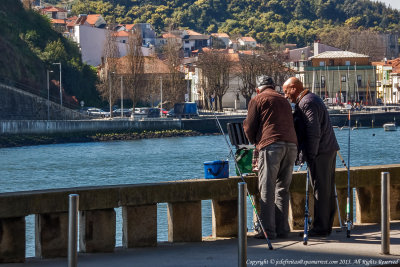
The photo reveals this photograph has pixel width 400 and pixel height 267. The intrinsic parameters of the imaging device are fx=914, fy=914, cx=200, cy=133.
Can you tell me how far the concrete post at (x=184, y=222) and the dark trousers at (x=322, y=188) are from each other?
1256 mm

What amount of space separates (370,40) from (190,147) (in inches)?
3916

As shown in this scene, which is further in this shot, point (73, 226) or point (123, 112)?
point (123, 112)

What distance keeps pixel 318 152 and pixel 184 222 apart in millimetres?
1604

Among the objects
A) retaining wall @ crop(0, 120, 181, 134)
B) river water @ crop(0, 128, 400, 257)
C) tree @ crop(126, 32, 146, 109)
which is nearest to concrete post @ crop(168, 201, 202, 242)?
river water @ crop(0, 128, 400, 257)

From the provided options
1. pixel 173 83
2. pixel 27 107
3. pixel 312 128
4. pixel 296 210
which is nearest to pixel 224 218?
pixel 296 210

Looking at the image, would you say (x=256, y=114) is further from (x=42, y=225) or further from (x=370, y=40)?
(x=370, y=40)

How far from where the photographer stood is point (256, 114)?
368 inches

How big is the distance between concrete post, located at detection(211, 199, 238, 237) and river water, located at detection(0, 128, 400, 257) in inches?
704

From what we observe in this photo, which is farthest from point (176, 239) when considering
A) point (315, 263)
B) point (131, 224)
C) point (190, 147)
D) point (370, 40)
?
point (370, 40)

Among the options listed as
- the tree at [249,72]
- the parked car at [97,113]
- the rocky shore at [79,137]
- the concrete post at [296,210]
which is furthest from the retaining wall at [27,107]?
the concrete post at [296,210]

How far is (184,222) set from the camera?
933 cm

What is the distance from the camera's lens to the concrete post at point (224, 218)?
31.6 feet

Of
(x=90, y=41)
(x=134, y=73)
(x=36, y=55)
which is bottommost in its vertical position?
(x=134, y=73)

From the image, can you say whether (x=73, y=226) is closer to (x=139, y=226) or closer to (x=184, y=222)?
(x=139, y=226)
